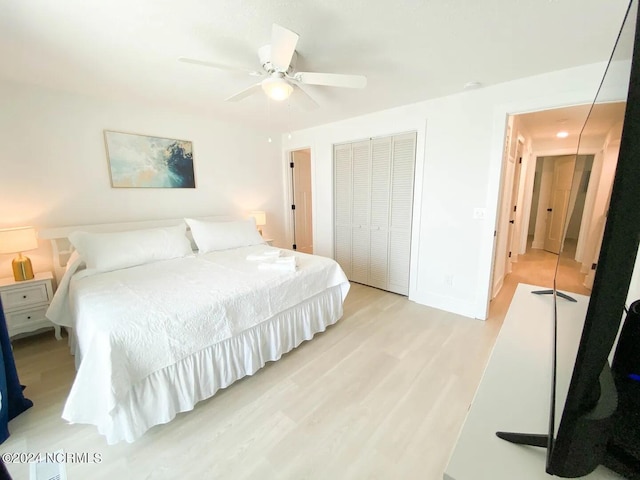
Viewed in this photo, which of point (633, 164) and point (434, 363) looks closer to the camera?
point (633, 164)

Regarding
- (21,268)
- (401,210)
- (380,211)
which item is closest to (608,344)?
(401,210)

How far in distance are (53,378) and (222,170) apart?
2.65 meters

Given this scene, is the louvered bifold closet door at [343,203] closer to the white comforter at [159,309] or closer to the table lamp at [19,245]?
the white comforter at [159,309]

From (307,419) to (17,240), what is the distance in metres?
2.64

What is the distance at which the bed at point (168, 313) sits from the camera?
4.31ft

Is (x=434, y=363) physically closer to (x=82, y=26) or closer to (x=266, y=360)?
(x=266, y=360)

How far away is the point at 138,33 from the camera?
1591 millimetres

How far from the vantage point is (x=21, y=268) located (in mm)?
2201

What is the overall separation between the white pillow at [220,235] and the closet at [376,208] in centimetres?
135

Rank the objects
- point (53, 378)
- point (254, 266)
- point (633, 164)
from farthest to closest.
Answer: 1. point (254, 266)
2. point (53, 378)
3. point (633, 164)

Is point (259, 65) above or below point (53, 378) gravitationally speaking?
above

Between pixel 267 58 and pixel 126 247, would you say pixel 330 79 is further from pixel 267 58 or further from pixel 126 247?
pixel 126 247

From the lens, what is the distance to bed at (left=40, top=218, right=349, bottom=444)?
1314mm

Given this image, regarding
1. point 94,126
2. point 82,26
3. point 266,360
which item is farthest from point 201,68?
point 266,360
